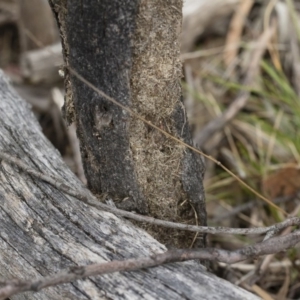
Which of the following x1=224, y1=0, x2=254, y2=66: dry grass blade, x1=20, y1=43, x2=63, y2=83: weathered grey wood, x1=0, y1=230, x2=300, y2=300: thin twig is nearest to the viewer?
x1=0, y1=230, x2=300, y2=300: thin twig

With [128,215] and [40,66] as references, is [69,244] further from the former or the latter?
[40,66]

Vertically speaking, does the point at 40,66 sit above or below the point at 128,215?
above

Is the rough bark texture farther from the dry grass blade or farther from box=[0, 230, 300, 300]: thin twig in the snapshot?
the dry grass blade

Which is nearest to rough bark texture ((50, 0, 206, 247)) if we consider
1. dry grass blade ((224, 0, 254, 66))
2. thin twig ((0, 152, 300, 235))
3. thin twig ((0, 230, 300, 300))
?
thin twig ((0, 152, 300, 235))

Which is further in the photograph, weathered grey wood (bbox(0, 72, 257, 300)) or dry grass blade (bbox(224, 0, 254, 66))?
dry grass blade (bbox(224, 0, 254, 66))

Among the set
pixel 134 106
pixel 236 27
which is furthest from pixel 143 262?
pixel 236 27

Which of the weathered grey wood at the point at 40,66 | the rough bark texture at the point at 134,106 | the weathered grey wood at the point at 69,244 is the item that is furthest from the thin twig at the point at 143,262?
the weathered grey wood at the point at 40,66
